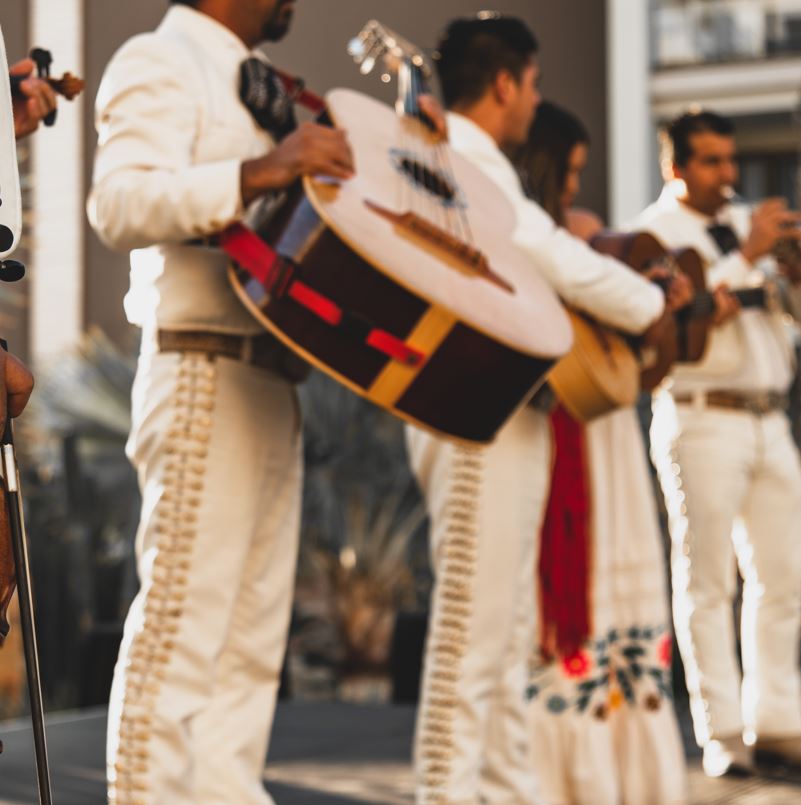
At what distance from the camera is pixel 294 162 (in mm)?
2613

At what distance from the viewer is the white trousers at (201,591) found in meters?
2.62

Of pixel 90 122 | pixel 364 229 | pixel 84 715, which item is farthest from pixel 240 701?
pixel 90 122

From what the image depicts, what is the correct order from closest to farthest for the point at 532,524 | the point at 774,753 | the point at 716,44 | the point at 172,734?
1. the point at 172,734
2. the point at 532,524
3. the point at 774,753
4. the point at 716,44

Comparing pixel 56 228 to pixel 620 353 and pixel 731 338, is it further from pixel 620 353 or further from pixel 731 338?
pixel 620 353

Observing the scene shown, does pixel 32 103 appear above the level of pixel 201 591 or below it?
above

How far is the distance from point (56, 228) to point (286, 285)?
15090 mm

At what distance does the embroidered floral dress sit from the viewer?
3.91 metres

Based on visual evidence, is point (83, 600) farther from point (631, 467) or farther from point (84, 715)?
point (631, 467)

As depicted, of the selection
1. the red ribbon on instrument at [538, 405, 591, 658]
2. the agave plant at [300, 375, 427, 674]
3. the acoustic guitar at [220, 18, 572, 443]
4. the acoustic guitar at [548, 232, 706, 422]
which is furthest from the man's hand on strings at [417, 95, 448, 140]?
the agave plant at [300, 375, 427, 674]

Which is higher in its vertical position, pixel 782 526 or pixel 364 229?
pixel 364 229

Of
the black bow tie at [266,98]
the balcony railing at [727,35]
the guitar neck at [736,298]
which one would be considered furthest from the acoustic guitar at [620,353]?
the balcony railing at [727,35]

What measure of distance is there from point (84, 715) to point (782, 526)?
244 cm

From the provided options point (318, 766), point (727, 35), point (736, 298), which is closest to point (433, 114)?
point (736, 298)

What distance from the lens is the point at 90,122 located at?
15.1 metres
